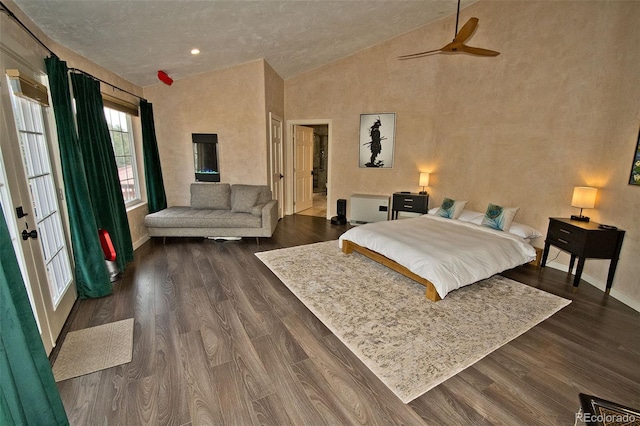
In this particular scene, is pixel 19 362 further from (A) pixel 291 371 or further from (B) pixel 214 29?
(B) pixel 214 29

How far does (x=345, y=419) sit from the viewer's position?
1.68 m

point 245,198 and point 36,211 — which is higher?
point 36,211

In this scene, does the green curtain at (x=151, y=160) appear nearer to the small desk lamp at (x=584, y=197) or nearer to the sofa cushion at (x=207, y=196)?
the sofa cushion at (x=207, y=196)

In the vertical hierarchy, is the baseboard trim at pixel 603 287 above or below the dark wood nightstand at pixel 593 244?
below

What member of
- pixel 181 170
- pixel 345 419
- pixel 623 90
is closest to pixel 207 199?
pixel 181 170

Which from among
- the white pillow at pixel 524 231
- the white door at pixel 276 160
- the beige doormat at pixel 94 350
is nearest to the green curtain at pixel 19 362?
the beige doormat at pixel 94 350

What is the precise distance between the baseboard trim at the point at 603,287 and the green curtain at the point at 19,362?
14.9ft

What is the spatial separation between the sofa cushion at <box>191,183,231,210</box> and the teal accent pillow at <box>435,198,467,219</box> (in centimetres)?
352

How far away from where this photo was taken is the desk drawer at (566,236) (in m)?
3.19

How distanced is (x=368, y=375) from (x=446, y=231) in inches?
97.6

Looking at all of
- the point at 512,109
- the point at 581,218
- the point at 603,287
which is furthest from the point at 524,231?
the point at 512,109

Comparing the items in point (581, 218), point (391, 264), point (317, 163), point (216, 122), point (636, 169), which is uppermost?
point (216, 122)

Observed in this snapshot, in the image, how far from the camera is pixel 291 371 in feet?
6.66

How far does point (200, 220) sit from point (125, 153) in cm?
150
